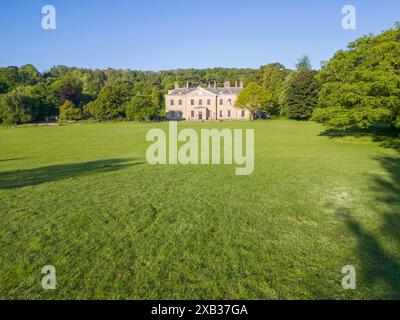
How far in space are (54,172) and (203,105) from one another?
205ft

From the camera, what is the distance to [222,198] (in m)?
8.02

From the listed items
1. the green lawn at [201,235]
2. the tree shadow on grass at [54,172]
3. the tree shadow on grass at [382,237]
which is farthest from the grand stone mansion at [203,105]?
the tree shadow on grass at [382,237]

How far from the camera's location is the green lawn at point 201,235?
3.92 meters

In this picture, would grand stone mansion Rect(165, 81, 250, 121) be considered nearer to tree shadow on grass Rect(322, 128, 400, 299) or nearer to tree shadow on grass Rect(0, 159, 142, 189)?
tree shadow on grass Rect(0, 159, 142, 189)

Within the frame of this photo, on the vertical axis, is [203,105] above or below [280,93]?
below

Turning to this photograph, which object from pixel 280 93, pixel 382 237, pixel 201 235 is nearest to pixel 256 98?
pixel 280 93

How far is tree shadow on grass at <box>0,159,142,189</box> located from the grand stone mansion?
58.6 metres

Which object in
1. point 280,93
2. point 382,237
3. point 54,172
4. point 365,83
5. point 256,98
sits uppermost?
point 280,93

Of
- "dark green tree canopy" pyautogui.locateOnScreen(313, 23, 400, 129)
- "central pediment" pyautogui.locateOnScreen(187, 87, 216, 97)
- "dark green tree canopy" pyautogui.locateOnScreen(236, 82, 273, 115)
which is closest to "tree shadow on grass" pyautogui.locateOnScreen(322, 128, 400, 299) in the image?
"dark green tree canopy" pyautogui.locateOnScreen(313, 23, 400, 129)

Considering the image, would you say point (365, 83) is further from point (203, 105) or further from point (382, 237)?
point (203, 105)

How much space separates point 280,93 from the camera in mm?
64375
